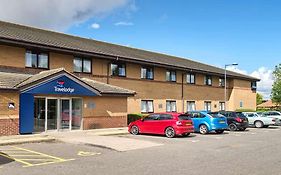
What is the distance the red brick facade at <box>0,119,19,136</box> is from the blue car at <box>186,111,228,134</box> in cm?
985

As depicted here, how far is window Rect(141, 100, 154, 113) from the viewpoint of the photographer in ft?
98.0

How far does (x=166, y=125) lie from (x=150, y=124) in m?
1.13

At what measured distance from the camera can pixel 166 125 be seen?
19234mm

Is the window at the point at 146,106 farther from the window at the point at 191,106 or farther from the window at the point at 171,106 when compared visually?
the window at the point at 191,106

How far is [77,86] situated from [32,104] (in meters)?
2.96

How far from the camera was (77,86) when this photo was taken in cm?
2067

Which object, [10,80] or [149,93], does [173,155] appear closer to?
[10,80]

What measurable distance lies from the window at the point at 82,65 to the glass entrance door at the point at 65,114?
12.4ft

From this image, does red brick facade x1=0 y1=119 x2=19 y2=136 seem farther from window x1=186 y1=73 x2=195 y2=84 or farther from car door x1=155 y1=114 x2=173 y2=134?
window x1=186 y1=73 x2=195 y2=84

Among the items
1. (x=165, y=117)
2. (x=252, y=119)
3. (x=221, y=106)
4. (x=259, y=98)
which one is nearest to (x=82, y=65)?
(x=165, y=117)

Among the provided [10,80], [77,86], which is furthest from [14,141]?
[77,86]

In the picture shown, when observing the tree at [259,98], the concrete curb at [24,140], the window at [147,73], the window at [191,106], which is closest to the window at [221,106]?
the window at [191,106]

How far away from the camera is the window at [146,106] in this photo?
2988 cm

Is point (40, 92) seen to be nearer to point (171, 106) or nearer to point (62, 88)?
point (62, 88)
